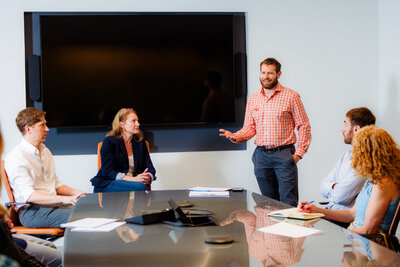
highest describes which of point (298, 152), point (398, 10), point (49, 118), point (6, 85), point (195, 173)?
point (398, 10)

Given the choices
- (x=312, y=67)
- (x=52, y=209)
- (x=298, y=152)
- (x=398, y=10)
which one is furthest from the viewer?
(x=312, y=67)

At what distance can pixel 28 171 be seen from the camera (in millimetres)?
3176

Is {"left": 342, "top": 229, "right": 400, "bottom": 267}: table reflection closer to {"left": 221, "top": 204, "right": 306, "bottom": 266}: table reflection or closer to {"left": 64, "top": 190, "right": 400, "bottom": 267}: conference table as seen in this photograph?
{"left": 64, "top": 190, "right": 400, "bottom": 267}: conference table

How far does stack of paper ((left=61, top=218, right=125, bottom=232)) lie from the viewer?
1989 mm

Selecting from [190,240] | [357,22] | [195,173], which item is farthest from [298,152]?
[190,240]

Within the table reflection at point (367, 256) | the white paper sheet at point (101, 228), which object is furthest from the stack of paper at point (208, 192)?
the table reflection at point (367, 256)

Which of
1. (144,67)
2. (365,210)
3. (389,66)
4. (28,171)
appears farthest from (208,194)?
(389,66)

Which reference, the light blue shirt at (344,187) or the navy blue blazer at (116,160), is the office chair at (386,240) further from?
the navy blue blazer at (116,160)

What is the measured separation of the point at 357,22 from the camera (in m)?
4.95

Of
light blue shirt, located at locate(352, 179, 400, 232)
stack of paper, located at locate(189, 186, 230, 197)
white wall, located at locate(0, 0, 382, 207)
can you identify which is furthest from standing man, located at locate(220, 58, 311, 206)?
light blue shirt, located at locate(352, 179, 400, 232)

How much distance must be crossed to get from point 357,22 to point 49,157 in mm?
3496

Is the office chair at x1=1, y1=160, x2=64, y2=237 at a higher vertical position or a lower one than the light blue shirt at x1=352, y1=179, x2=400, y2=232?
lower

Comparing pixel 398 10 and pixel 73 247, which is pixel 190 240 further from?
pixel 398 10

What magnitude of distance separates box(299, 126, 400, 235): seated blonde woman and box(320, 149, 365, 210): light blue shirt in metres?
0.40
